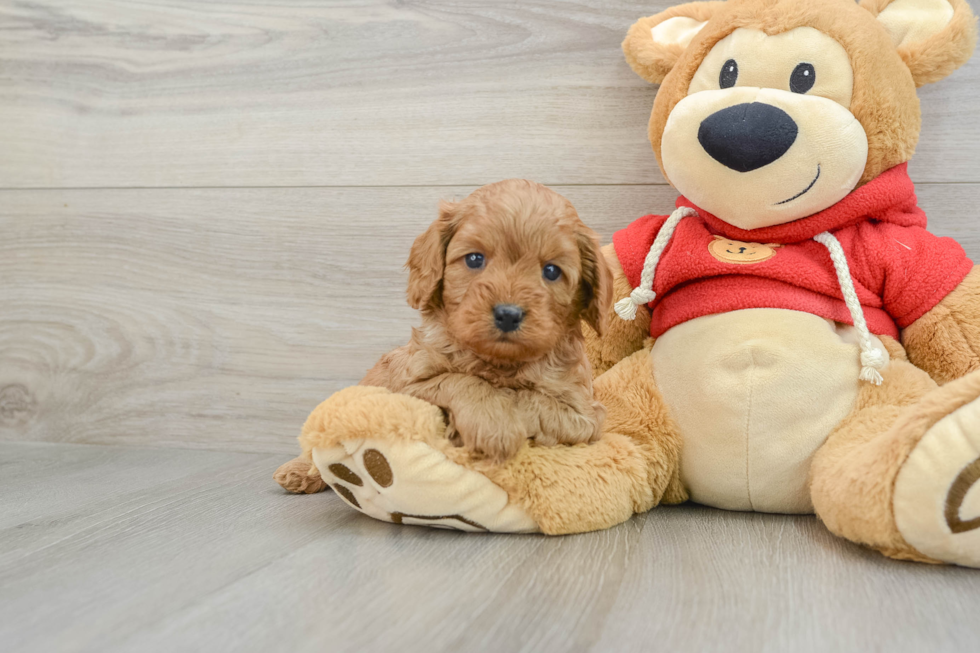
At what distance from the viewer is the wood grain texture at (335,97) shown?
5.57 feet

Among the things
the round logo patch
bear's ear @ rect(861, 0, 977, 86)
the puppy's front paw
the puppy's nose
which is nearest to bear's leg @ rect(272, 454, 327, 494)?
the puppy's front paw

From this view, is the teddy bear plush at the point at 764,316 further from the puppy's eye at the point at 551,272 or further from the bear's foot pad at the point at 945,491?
the puppy's eye at the point at 551,272

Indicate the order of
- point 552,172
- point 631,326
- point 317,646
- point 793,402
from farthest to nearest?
point 552,172
point 631,326
point 793,402
point 317,646

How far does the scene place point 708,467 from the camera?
127 cm

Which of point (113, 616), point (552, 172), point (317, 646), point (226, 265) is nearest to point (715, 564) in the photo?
point (317, 646)

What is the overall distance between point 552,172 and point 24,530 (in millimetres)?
1241

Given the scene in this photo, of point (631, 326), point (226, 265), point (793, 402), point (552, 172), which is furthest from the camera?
point (226, 265)

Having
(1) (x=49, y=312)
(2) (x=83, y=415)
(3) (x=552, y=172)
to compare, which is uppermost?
(3) (x=552, y=172)

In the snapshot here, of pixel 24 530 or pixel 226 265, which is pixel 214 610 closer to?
pixel 24 530

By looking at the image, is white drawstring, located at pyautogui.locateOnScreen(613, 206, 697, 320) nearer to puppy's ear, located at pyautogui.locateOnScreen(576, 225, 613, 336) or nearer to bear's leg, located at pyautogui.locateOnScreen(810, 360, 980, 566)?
puppy's ear, located at pyautogui.locateOnScreen(576, 225, 613, 336)

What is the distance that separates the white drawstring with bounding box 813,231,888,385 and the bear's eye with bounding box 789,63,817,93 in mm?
267

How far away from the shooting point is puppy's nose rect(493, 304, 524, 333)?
3.45ft

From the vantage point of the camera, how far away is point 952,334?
1.24m

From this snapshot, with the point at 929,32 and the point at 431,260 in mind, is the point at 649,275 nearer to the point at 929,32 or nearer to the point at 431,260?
the point at 431,260
